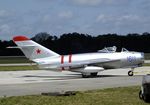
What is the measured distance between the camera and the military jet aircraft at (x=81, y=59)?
29328 mm

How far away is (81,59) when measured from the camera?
29594mm

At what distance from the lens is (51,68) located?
29.2m

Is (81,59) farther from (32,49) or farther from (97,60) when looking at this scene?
(32,49)

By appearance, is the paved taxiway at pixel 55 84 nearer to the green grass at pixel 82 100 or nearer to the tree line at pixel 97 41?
the green grass at pixel 82 100

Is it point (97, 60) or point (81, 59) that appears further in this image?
point (97, 60)

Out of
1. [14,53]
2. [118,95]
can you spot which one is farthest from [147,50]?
[118,95]

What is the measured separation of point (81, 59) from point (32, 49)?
341 centimetres

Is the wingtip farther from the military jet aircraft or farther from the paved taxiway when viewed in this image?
the paved taxiway

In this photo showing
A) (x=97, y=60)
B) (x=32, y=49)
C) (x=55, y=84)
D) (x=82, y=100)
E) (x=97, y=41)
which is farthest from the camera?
(x=97, y=41)

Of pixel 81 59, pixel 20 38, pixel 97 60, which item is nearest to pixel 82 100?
pixel 81 59

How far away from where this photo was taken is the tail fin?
1187 inches

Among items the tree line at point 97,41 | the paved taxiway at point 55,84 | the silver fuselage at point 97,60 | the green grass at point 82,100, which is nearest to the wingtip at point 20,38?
the silver fuselage at point 97,60

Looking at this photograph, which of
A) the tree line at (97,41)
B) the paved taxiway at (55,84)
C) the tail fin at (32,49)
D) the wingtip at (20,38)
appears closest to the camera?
the paved taxiway at (55,84)

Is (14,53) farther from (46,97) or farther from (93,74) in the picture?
(46,97)
